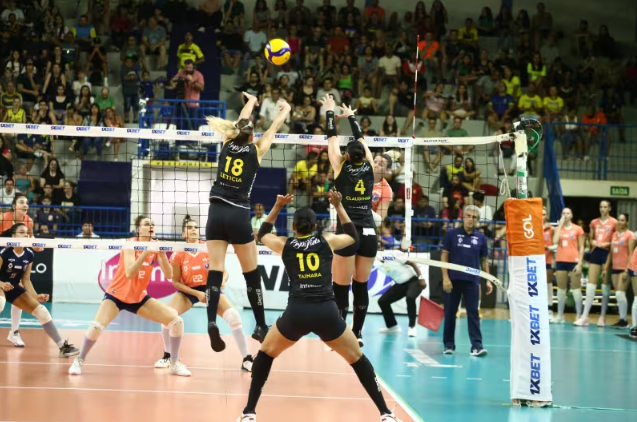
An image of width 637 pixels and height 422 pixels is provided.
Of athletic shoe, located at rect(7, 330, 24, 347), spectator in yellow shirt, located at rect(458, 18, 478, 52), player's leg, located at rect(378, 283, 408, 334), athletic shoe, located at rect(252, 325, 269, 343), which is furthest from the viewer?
spectator in yellow shirt, located at rect(458, 18, 478, 52)

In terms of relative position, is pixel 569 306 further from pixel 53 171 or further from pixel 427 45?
pixel 53 171

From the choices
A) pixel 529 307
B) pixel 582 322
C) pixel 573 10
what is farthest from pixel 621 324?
pixel 573 10

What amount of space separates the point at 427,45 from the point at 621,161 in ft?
19.2

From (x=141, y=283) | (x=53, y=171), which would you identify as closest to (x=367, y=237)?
(x=141, y=283)

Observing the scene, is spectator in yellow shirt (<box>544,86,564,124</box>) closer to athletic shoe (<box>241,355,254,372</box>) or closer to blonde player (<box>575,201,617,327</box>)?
blonde player (<box>575,201,617,327</box>)

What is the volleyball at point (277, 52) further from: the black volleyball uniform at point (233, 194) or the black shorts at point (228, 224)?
the black shorts at point (228, 224)

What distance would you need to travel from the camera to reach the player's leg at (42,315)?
10398 millimetres

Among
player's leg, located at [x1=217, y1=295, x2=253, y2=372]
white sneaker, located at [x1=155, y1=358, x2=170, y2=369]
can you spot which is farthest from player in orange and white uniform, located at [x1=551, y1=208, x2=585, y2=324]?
A: white sneaker, located at [x1=155, y1=358, x2=170, y2=369]

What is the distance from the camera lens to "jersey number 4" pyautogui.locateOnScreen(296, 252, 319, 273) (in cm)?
683

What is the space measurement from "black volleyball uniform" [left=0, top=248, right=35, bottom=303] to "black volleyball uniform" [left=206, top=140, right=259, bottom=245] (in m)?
4.23

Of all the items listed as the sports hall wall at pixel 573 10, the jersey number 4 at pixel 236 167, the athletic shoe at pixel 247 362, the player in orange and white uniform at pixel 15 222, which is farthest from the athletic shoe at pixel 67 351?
the sports hall wall at pixel 573 10

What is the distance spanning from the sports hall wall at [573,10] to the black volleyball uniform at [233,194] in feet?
54.5

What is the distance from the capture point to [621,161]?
67.8 ft

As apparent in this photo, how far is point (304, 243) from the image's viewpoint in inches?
272
